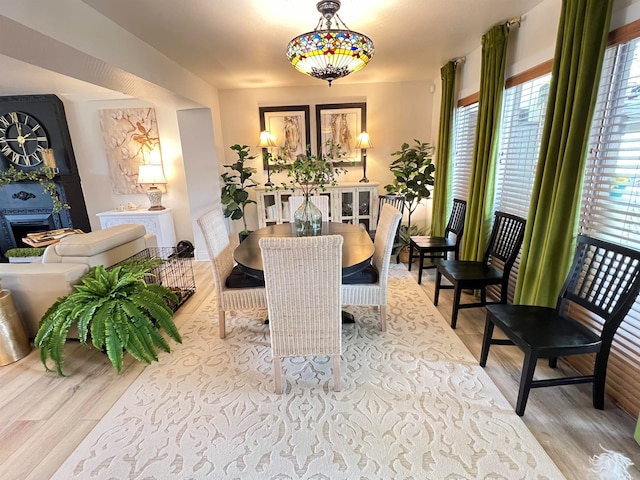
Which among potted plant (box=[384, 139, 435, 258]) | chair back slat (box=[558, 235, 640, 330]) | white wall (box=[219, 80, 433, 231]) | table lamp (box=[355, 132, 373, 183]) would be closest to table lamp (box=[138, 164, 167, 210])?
white wall (box=[219, 80, 433, 231])

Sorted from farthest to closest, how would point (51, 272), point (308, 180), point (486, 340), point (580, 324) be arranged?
point (308, 180) < point (51, 272) < point (486, 340) < point (580, 324)

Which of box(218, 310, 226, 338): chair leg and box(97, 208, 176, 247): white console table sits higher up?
box(97, 208, 176, 247): white console table

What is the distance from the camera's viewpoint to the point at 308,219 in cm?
245

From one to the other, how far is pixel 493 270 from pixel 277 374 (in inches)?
76.9

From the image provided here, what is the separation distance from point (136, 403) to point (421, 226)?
4057 mm

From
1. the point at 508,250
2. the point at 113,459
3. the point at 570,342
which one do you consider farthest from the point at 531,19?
the point at 113,459

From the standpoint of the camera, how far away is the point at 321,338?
5.74ft

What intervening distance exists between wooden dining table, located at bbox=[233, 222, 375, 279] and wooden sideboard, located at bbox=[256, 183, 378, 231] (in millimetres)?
1182

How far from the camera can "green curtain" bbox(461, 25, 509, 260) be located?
2529 millimetres

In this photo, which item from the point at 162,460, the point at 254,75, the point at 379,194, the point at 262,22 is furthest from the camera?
the point at 379,194

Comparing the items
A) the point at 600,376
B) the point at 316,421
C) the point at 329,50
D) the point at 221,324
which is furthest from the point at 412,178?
the point at 316,421

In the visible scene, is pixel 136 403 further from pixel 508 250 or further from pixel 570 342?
pixel 508 250

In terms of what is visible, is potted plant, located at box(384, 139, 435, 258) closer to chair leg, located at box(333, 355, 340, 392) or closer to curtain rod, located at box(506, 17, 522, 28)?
curtain rod, located at box(506, 17, 522, 28)

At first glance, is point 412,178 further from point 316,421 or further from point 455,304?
point 316,421
